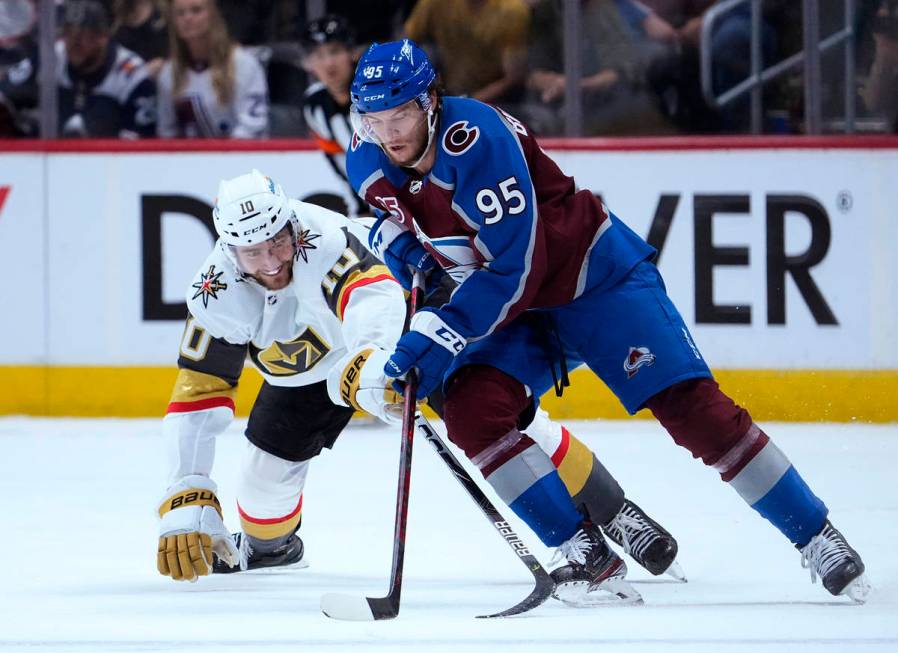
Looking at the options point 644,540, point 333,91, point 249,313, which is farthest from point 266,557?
point 333,91

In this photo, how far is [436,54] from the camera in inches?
228

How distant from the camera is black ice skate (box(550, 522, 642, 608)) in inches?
116

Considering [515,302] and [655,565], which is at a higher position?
[515,302]

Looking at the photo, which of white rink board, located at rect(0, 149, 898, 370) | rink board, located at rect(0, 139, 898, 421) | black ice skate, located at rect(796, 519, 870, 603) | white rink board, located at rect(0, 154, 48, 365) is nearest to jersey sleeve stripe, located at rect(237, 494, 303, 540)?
black ice skate, located at rect(796, 519, 870, 603)

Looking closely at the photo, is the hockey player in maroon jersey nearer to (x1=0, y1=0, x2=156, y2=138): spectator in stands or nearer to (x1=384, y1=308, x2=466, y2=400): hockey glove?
(x1=384, y1=308, x2=466, y2=400): hockey glove

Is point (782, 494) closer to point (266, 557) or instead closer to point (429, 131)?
point (429, 131)

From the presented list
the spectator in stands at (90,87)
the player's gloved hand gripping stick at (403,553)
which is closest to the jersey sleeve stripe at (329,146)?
the spectator in stands at (90,87)

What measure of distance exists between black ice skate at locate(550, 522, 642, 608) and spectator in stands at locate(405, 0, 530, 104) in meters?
3.06

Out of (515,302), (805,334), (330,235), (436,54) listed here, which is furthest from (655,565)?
(436,54)

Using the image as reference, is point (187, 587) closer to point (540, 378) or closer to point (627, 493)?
point (540, 378)

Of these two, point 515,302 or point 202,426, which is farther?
point 202,426

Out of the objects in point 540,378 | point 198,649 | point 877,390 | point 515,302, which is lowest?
point 877,390

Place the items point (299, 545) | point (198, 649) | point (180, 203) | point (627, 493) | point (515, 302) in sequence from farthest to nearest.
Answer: point (180, 203) → point (627, 493) → point (299, 545) → point (515, 302) → point (198, 649)

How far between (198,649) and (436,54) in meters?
3.52
